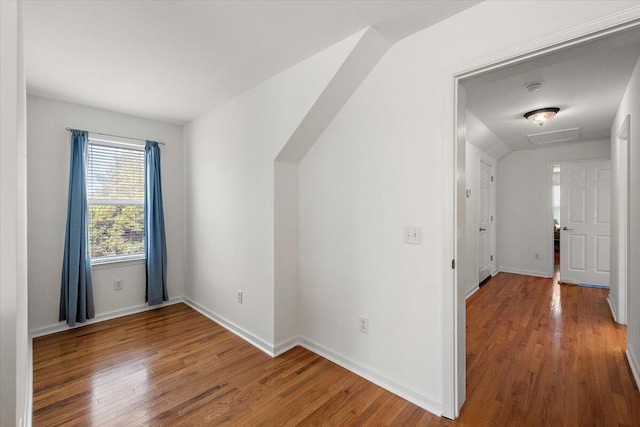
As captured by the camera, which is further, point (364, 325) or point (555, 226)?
point (555, 226)

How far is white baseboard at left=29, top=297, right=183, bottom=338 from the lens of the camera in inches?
116

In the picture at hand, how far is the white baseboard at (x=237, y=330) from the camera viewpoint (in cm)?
260

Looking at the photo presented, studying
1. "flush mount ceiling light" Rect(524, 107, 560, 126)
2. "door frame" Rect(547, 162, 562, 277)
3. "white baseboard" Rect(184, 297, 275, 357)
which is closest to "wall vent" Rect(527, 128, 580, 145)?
"door frame" Rect(547, 162, 562, 277)

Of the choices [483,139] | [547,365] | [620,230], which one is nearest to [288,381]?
[547,365]

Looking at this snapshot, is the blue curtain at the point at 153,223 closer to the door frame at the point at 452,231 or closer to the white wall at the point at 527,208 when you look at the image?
the door frame at the point at 452,231

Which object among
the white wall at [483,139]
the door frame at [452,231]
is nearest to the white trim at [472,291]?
the white wall at [483,139]

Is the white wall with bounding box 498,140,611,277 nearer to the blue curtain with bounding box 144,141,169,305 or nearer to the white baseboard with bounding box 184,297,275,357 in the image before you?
the white baseboard with bounding box 184,297,275,357

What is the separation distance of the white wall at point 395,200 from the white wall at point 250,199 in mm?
285

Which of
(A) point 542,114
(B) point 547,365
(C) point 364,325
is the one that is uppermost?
(A) point 542,114

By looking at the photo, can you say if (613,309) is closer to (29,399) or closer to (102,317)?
(29,399)

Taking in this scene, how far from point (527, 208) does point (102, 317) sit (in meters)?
6.89

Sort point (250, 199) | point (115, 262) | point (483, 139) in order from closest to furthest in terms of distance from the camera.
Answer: point (250, 199) < point (115, 262) < point (483, 139)

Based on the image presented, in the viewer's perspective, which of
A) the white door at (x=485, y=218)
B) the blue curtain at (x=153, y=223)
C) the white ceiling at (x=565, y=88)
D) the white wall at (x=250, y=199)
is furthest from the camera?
the white door at (x=485, y=218)

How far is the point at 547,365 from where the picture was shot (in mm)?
2357
